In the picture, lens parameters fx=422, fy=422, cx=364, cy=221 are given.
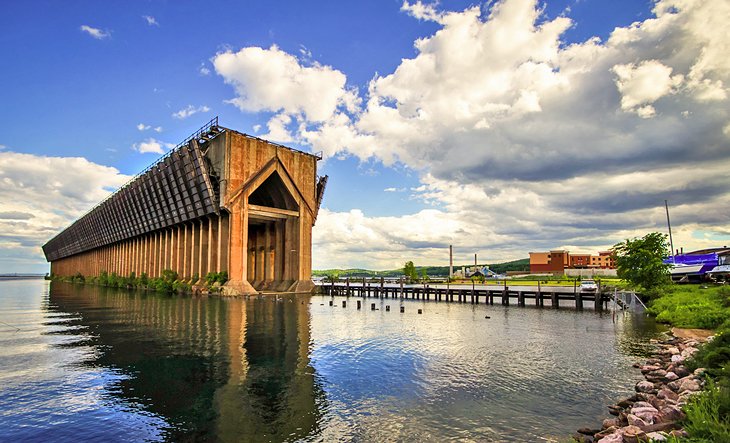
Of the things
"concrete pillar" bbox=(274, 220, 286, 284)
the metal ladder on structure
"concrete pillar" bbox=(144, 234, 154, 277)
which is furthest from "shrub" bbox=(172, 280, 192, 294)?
the metal ladder on structure

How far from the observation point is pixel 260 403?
10.8 m

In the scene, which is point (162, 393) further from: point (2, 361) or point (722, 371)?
point (722, 371)

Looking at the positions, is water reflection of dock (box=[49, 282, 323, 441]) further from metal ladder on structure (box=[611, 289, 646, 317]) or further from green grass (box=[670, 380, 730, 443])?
metal ladder on structure (box=[611, 289, 646, 317])

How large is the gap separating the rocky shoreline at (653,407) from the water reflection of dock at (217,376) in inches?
235

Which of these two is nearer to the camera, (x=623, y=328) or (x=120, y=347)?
(x=120, y=347)

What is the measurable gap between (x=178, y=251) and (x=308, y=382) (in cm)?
6488

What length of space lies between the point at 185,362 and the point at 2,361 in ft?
23.5

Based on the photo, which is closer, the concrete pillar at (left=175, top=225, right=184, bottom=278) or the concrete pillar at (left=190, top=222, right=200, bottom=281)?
the concrete pillar at (left=190, top=222, right=200, bottom=281)

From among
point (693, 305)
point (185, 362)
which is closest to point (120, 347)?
point (185, 362)

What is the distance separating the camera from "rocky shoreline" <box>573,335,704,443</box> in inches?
287

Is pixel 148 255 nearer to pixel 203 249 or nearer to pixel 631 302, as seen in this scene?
pixel 203 249

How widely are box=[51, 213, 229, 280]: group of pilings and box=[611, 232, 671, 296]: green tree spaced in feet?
151

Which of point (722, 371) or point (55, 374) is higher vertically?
point (722, 371)

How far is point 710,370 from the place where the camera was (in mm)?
9867
